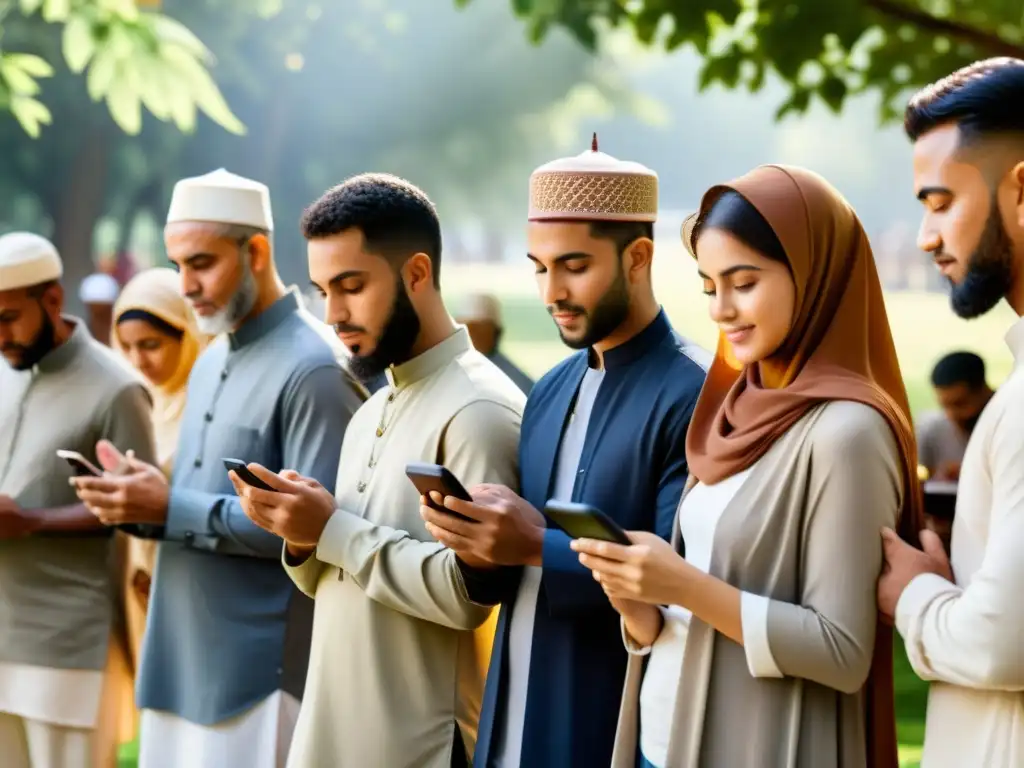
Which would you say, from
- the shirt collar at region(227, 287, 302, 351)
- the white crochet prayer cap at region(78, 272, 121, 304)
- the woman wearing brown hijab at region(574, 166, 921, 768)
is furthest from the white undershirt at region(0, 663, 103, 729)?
the white crochet prayer cap at region(78, 272, 121, 304)

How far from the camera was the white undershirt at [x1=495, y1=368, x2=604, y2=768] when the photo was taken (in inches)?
138

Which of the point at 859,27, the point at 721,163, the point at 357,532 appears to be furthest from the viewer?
the point at 721,163

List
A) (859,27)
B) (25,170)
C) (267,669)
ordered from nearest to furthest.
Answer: (267,669), (859,27), (25,170)

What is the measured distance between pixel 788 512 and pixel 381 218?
1.59 meters

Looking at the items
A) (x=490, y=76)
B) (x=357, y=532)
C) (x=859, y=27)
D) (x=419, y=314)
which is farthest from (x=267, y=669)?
(x=490, y=76)

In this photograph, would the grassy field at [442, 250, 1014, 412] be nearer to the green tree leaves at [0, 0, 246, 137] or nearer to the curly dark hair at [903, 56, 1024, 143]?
the green tree leaves at [0, 0, 246, 137]

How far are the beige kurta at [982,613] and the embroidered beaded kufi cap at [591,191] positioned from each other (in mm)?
1120

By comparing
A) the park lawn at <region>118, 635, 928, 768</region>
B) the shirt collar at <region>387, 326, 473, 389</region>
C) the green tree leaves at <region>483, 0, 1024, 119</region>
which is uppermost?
the green tree leaves at <region>483, 0, 1024, 119</region>

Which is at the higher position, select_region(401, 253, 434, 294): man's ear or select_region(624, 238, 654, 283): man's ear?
select_region(624, 238, 654, 283): man's ear

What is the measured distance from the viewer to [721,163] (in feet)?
151

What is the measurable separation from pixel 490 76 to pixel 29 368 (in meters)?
28.4

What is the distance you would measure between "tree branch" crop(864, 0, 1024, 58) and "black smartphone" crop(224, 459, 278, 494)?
14.6 ft

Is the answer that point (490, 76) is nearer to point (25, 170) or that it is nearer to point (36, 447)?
point (25, 170)

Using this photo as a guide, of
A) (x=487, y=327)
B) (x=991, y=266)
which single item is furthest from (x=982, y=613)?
(x=487, y=327)
